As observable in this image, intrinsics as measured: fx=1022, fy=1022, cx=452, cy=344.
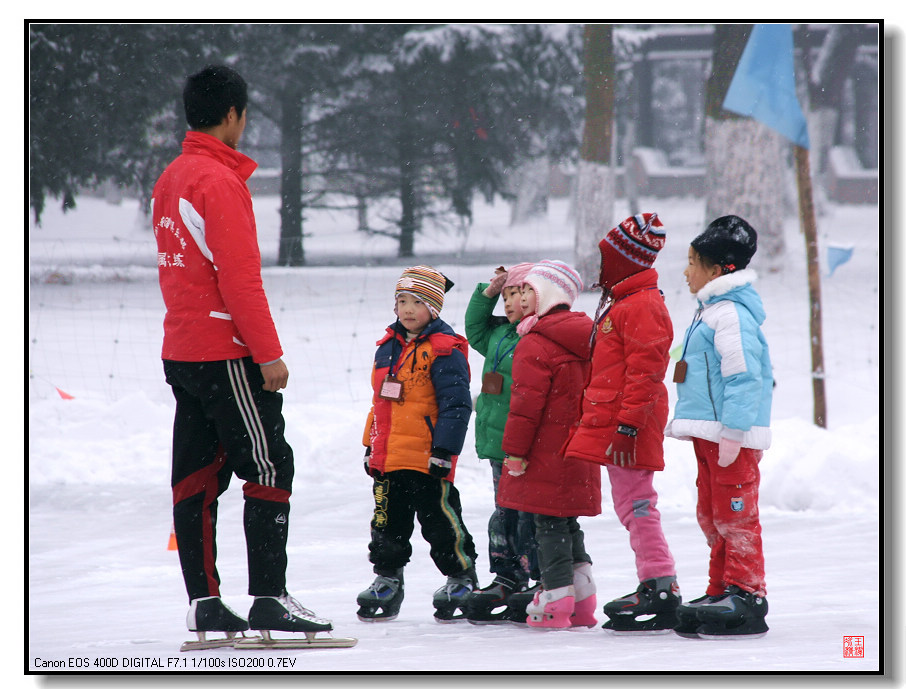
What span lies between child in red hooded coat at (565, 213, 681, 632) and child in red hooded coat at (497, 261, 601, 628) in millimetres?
96

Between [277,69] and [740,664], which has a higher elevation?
[277,69]

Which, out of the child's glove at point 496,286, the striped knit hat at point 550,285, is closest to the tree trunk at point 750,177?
the child's glove at point 496,286

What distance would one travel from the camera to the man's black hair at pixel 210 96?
3.79 m

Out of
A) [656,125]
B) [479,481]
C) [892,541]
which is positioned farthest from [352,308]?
[656,125]

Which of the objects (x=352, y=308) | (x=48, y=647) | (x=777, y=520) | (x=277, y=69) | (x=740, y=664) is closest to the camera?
(x=740, y=664)

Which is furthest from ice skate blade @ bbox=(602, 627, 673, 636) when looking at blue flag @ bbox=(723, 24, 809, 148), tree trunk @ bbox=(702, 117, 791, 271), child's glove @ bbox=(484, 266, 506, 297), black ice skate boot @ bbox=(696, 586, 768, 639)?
tree trunk @ bbox=(702, 117, 791, 271)

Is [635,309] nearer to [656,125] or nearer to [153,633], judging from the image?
[153,633]

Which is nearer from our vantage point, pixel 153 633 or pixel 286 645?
pixel 286 645

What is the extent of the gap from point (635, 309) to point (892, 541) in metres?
1.93

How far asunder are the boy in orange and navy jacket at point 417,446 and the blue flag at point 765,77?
509 cm

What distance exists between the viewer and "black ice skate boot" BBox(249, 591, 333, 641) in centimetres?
375

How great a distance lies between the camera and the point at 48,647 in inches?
159

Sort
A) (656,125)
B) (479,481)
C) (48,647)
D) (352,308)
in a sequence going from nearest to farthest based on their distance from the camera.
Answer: (48,647) → (479,481) → (352,308) → (656,125)

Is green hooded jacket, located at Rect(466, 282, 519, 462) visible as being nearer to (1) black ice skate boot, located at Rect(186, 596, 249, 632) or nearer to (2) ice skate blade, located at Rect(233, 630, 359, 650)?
(2) ice skate blade, located at Rect(233, 630, 359, 650)
